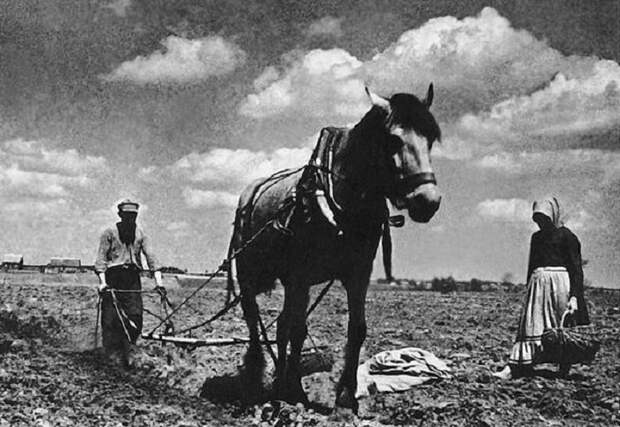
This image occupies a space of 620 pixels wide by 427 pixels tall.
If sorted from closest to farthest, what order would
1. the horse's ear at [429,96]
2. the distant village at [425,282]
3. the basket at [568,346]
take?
the horse's ear at [429,96] < the basket at [568,346] < the distant village at [425,282]

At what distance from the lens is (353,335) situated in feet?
16.2

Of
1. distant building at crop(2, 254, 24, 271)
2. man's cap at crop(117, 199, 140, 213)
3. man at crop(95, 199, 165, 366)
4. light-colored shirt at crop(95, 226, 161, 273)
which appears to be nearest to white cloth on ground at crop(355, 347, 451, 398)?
man at crop(95, 199, 165, 366)

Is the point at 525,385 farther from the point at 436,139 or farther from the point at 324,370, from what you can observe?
the point at 436,139

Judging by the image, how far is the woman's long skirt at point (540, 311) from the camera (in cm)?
689

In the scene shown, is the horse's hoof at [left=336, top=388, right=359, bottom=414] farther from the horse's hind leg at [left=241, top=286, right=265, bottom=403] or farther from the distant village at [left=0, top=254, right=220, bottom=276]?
the distant village at [left=0, top=254, right=220, bottom=276]

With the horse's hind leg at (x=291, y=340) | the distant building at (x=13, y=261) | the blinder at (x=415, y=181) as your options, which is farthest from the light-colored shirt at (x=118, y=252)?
the distant building at (x=13, y=261)

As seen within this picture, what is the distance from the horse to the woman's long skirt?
276 cm

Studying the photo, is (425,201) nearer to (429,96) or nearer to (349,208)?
(349,208)

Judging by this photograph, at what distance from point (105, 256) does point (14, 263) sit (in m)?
38.4

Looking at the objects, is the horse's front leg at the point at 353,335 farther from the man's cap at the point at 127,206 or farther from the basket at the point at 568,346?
the man's cap at the point at 127,206

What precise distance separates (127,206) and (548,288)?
4698 millimetres

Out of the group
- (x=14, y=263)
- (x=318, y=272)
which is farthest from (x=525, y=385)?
A: (x=14, y=263)

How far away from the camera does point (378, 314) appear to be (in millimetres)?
15055

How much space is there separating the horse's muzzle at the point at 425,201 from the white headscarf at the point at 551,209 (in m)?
3.42
